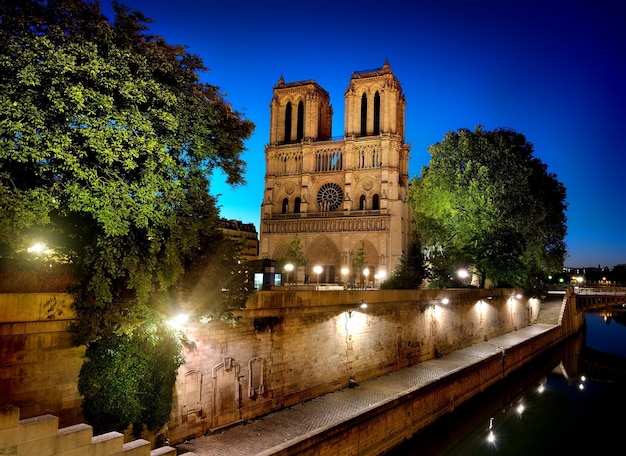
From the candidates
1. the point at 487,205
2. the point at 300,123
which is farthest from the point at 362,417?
the point at 300,123

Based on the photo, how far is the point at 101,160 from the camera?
7848 millimetres

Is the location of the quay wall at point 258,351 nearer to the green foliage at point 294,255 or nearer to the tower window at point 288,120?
the green foliage at point 294,255

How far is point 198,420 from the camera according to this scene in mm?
9859

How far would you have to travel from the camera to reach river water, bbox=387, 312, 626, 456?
14.0 metres

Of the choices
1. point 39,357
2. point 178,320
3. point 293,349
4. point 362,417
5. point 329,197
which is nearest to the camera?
point 39,357

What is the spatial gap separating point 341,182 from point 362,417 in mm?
39132

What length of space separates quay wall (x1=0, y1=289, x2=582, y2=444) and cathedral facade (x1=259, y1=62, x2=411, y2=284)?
24.9 m

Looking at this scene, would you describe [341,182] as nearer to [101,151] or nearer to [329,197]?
[329,197]

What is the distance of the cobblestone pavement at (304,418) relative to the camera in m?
9.16

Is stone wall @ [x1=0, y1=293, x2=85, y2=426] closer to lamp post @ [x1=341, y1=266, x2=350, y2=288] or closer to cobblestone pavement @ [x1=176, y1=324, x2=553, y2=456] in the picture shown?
cobblestone pavement @ [x1=176, y1=324, x2=553, y2=456]

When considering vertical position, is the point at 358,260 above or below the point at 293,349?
above

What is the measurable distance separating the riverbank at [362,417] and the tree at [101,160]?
2.49 m

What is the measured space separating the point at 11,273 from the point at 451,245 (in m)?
24.5

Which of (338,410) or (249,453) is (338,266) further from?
(249,453)
